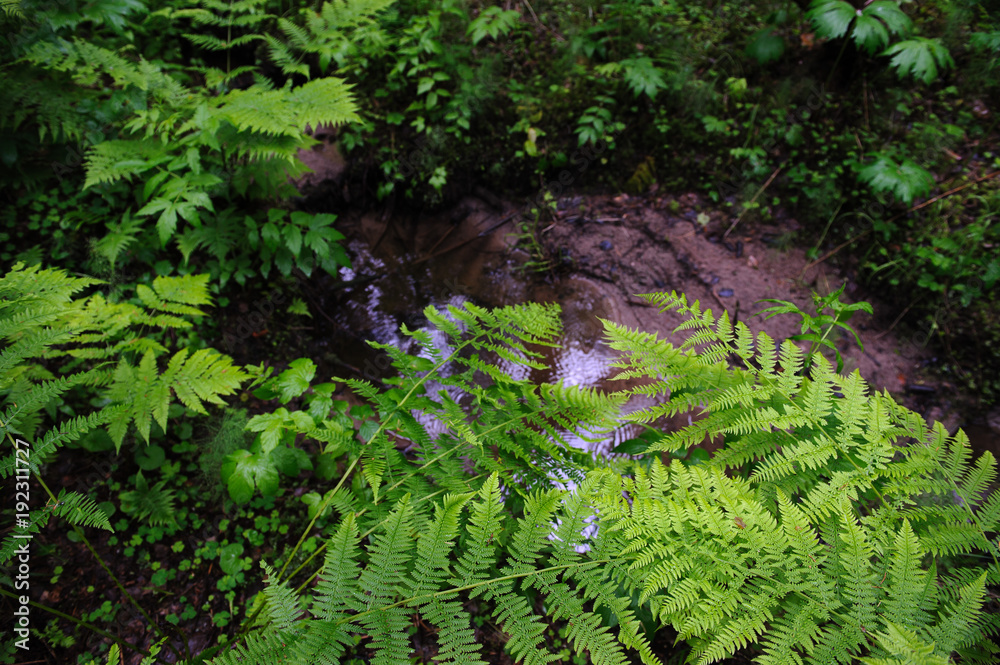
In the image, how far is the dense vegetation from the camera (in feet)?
4.33

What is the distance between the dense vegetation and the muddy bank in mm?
248

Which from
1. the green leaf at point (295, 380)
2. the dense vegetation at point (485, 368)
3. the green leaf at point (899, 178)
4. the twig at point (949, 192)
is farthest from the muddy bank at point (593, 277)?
the green leaf at point (295, 380)

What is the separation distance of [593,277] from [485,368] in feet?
7.51

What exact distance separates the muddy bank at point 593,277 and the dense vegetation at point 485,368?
248mm

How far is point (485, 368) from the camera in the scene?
194 centimetres

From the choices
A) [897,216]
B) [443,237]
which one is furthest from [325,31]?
[897,216]

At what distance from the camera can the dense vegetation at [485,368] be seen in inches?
52.0

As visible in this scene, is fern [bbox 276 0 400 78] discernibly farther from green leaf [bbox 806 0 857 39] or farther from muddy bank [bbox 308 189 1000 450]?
green leaf [bbox 806 0 857 39]

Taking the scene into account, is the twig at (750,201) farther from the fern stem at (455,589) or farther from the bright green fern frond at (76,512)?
the bright green fern frond at (76,512)

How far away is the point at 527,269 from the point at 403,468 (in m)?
2.65

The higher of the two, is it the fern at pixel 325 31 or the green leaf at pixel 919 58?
the fern at pixel 325 31

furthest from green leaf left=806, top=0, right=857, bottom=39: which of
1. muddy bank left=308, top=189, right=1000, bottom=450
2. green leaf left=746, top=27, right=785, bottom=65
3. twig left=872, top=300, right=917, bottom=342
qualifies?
twig left=872, top=300, right=917, bottom=342

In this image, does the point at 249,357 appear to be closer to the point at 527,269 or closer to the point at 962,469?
the point at 527,269

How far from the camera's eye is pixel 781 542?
1322mm
